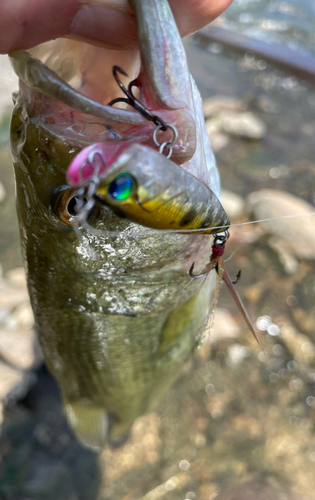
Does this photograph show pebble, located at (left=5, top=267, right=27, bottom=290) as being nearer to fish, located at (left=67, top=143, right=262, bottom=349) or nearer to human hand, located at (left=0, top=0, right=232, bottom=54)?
human hand, located at (left=0, top=0, right=232, bottom=54)

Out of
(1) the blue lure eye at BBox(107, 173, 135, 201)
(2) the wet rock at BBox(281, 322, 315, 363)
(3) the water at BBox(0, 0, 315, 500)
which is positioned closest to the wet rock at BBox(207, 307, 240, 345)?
(3) the water at BBox(0, 0, 315, 500)

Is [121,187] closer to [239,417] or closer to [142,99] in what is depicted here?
[142,99]

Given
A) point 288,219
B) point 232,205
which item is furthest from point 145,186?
point 232,205

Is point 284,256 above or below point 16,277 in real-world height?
below

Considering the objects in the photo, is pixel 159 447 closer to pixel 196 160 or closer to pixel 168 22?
pixel 196 160

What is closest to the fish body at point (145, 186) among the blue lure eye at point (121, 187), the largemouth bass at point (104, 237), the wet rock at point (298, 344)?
the blue lure eye at point (121, 187)

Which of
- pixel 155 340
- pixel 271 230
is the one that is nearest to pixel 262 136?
pixel 271 230
